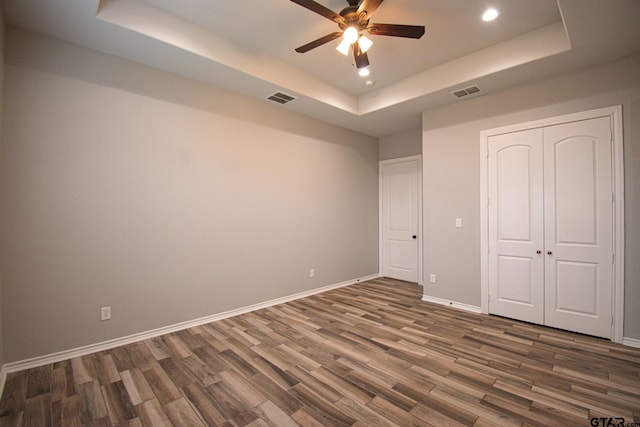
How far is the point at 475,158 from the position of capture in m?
3.83

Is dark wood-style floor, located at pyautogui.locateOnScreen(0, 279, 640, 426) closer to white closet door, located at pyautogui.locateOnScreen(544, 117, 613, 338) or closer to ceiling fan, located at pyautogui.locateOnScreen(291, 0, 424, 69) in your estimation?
white closet door, located at pyautogui.locateOnScreen(544, 117, 613, 338)

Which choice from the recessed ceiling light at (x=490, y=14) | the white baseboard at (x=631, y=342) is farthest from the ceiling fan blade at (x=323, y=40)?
the white baseboard at (x=631, y=342)

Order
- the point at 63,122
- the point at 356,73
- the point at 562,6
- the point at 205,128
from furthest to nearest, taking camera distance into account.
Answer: the point at 356,73 < the point at 205,128 < the point at 63,122 < the point at 562,6

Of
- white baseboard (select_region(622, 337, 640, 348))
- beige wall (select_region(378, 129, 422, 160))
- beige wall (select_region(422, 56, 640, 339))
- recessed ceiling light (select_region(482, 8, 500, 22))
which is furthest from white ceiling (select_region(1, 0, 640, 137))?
white baseboard (select_region(622, 337, 640, 348))

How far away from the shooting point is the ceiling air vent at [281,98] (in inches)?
149

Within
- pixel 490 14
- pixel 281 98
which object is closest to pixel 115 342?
pixel 281 98

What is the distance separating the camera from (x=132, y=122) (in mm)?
2932

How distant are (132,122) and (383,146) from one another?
14.7 ft

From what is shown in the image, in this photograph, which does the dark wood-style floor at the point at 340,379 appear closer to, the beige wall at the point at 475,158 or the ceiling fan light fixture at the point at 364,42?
the beige wall at the point at 475,158

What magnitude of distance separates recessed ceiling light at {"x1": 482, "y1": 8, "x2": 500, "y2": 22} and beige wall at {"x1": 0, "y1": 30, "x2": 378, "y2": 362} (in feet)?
8.66

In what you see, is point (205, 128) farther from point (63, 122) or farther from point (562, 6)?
point (562, 6)

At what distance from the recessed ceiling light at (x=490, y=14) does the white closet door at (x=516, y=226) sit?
1435 millimetres

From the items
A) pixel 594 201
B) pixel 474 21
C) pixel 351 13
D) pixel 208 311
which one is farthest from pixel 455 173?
pixel 208 311

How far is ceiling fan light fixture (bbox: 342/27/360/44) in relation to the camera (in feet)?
8.03
